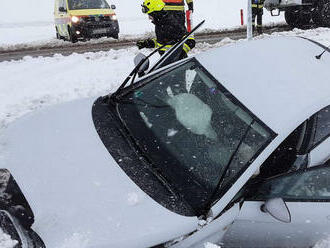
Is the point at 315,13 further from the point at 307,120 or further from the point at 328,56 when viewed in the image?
the point at 307,120

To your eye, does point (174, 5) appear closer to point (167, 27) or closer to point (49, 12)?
point (167, 27)

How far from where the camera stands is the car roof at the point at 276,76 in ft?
7.85

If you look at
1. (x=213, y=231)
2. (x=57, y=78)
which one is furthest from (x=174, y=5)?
(x=213, y=231)

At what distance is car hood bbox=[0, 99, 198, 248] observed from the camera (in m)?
1.94

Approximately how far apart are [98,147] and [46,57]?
8.04 m

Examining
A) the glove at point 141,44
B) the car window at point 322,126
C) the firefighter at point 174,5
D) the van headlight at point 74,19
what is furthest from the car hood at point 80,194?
the van headlight at point 74,19

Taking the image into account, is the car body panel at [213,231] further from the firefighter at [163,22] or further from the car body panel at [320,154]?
the firefighter at [163,22]

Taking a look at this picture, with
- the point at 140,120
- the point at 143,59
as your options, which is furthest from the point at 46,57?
the point at 140,120

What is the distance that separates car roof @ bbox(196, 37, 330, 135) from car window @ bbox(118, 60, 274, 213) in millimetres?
86

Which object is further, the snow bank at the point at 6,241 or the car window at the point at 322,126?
the car window at the point at 322,126

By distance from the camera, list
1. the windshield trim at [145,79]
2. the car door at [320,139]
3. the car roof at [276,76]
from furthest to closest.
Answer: the windshield trim at [145,79] → the car door at [320,139] → the car roof at [276,76]

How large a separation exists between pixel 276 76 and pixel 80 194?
61.4 inches

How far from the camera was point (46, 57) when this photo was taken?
32.6ft

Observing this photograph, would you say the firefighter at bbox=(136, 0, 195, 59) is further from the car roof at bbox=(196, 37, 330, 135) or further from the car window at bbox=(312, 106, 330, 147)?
the car window at bbox=(312, 106, 330, 147)
